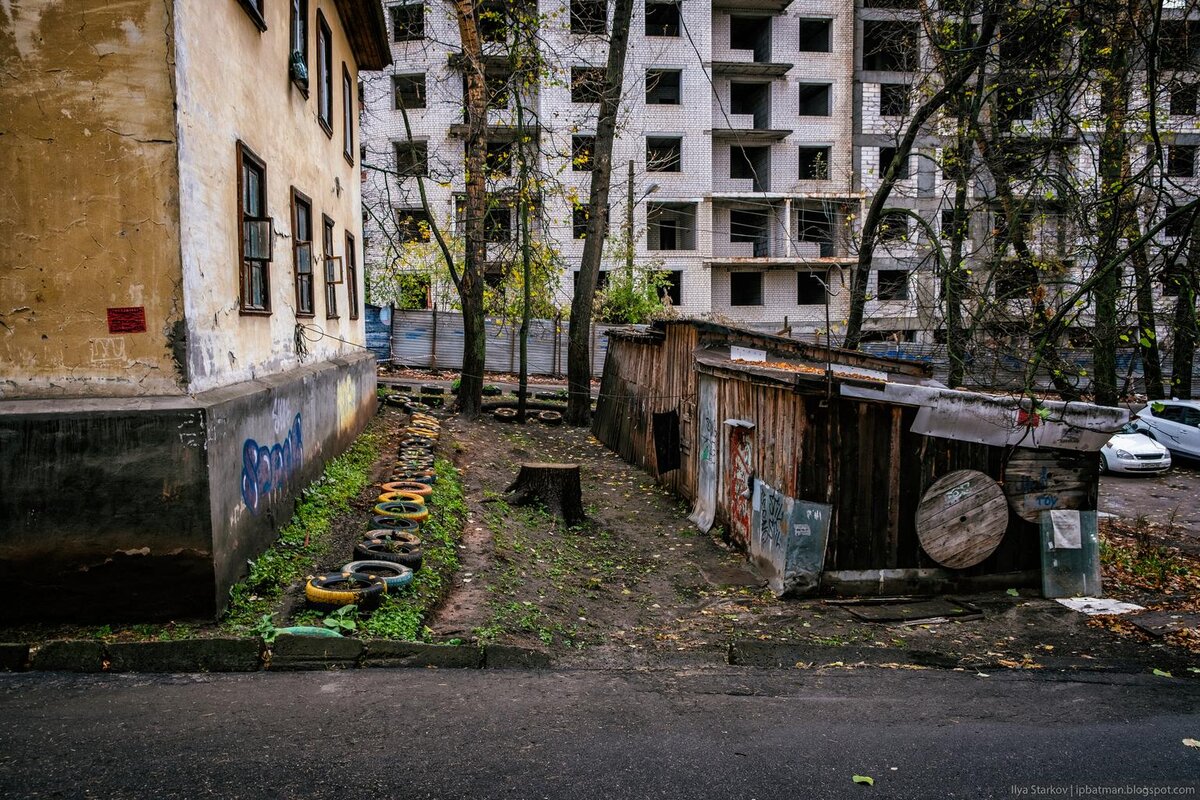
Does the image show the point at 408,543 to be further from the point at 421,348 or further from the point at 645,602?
the point at 421,348

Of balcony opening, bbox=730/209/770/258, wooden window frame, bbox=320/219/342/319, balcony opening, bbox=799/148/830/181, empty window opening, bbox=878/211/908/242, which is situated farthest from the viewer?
balcony opening, bbox=730/209/770/258

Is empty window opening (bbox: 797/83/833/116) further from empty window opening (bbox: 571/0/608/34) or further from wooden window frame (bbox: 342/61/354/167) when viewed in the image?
wooden window frame (bbox: 342/61/354/167)

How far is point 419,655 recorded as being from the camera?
594cm

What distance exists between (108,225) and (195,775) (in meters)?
4.08

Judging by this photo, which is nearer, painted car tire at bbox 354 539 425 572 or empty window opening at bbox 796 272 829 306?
painted car tire at bbox 354 539 425 572

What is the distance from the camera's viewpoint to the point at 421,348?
3011cm

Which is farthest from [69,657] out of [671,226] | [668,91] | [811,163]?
[811,163]

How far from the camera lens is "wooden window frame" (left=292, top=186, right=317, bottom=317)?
33.0 feet

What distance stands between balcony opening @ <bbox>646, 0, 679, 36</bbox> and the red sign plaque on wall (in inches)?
1360

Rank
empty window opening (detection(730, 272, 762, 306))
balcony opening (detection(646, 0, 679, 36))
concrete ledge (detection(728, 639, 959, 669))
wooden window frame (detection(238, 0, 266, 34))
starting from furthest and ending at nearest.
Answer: empty window opening (detection(730, 272, 762, 306)) → balcony opening (detection(646, 0, 679, 36)) → wooden window frame (detection(238, 0, 266, 34)) → concrete ledge (detection(728, 639, 959, 669))

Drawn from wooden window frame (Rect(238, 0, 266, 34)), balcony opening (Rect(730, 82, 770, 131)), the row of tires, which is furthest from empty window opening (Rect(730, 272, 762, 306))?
wooden window frame (Rect(238, 0, 266, 34))

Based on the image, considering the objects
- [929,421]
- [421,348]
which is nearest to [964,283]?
[929,421]

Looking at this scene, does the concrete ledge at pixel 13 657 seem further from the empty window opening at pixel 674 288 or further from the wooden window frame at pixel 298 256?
the empty window opening at pixel 674 288

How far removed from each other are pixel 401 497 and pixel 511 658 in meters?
4.02
